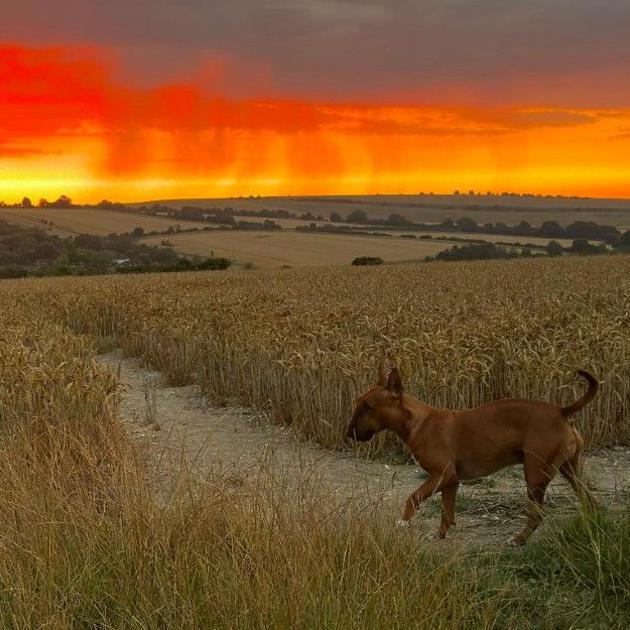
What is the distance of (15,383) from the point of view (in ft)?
28.2

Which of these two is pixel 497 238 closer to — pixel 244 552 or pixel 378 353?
pixel 378 353

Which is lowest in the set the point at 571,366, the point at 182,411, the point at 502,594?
the point at 182,411

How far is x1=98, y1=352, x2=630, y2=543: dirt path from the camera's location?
600 cm

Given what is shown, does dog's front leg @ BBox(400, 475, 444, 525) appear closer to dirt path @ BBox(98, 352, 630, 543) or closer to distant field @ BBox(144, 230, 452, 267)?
dirt path @ BBox(98, 352, 630, 543)

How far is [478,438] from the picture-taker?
566cm

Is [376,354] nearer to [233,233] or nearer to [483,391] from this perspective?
[483,391]

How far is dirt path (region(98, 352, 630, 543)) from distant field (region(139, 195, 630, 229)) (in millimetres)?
105798

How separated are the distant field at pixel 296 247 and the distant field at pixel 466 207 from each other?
32269 mm

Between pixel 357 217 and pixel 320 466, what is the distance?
105066 mm

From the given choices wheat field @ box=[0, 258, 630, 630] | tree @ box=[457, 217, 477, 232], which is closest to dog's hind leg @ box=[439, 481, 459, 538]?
wheat field @ box=[0, 258, 630, 630]

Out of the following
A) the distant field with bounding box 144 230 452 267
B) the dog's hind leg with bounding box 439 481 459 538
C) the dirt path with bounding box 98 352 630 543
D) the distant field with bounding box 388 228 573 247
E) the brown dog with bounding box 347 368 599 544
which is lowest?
the dirt path with bounding box 98 352 630 543

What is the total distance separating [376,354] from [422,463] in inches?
166

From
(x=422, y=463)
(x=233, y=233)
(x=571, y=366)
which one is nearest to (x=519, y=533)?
(x=422, y=463)

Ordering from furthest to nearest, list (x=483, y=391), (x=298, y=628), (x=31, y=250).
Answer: (x=31, y=250), (x=483, y=391), (x=298, y=628)
